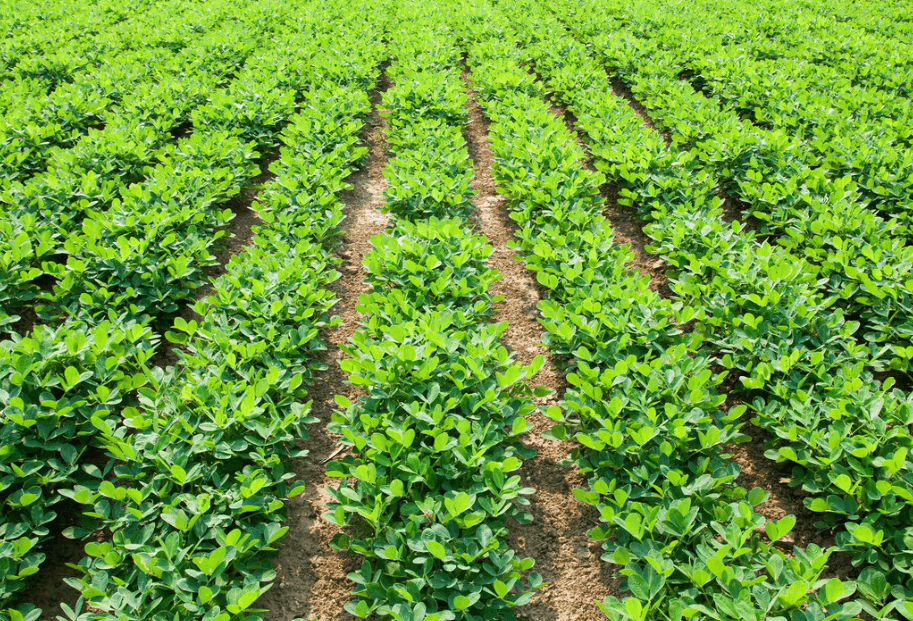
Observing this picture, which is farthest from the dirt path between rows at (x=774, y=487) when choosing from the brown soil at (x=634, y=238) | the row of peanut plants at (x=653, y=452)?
the brown soil at (x=634, y=238)

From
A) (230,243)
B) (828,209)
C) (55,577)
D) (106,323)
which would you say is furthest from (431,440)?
(828,209)

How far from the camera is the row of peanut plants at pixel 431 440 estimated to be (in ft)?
7.23

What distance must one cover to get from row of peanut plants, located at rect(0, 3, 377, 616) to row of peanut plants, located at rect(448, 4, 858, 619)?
1.81 m

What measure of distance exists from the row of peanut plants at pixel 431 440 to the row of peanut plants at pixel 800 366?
1.32m

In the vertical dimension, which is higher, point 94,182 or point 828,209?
point 828,209

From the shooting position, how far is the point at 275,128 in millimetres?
6445

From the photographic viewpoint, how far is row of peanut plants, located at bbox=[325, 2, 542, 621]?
2.21 metres

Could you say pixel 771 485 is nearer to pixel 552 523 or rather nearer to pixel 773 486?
pixel 773 486

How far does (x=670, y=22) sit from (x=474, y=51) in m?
4.06

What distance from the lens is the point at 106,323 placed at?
3090 millimetres

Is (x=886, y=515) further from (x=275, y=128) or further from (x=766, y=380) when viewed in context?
(x=275, y=128)

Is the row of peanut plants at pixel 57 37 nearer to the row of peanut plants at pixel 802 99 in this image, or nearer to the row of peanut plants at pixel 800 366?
the row of peanut plants at pixel 800 366

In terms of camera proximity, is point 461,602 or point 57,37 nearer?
point 461,602

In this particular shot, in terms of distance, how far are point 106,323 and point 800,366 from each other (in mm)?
3970
